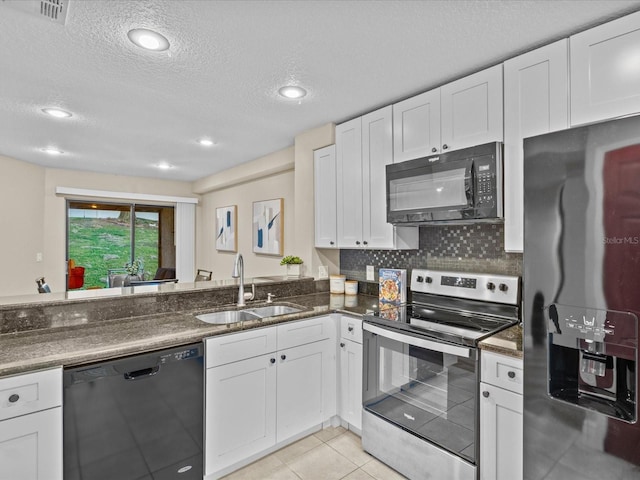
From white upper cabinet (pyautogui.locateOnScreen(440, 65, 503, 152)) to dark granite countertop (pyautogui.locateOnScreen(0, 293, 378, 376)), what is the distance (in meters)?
1.33

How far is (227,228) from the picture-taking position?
18.5ft

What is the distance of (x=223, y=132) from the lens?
11.2 feet

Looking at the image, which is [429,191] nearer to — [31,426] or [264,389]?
[264,389]

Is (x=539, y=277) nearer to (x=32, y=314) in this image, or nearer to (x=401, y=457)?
(x=401, y=457)

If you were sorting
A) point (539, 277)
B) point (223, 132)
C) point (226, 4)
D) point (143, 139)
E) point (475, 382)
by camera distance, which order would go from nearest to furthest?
point (539, 277) < point (226, 4) < point (475, 382) < point (223, 132) < point (143, 139)

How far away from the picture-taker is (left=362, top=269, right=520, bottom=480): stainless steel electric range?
5.74 feet

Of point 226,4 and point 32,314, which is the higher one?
point 226,4

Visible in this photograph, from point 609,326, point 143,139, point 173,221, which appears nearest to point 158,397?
point 609,326

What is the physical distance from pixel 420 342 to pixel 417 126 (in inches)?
58.0

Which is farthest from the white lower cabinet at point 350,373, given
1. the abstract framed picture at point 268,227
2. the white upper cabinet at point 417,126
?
the abstract framed picture at point 268,227

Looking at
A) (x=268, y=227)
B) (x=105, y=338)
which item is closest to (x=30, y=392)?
(x=105, y=338)

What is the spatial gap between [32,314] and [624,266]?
268 centimetres

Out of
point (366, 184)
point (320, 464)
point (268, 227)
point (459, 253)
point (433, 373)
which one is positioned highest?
point (366, 184)

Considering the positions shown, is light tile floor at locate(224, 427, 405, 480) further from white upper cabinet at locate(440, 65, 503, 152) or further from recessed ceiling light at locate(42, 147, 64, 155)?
recessed ceiling light at locate(42, 147, 64, 155)
